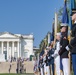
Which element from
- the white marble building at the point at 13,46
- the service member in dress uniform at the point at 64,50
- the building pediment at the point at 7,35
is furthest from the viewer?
the building pediment at the point at 7,35

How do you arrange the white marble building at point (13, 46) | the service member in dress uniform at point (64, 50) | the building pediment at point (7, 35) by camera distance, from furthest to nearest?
1. the building pediment at point (7, 35)
2. the white marble building at point (13, 46)
3. the service member in dress uniform at point (64, 50)

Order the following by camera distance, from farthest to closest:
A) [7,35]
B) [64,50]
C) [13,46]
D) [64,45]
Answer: [7,35] < [13,46] < [64,50] < [64,45]

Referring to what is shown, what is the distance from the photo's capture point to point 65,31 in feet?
32.5

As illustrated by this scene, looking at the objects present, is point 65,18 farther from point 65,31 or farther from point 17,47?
point 17,47

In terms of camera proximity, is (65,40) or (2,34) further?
(2,34)

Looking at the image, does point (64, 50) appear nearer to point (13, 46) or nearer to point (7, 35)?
point (13, 46)

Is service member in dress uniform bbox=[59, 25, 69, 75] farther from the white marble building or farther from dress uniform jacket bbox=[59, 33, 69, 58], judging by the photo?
the white marble building

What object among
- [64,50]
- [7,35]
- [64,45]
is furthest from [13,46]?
[64,45]

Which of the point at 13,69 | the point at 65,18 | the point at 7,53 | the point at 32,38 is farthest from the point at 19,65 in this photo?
the point at 32,38

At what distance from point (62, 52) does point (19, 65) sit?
187 ft

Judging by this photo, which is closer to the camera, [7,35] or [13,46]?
[13,46]

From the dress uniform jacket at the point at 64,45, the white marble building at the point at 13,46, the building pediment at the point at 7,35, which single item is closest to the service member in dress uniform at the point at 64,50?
the dress uniform jacket at the point at 64,45

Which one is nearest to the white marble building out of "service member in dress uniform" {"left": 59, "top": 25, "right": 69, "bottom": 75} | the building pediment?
the building pediment

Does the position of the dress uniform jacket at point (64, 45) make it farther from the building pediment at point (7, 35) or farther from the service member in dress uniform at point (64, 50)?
the building pediment at point (7, 35)
